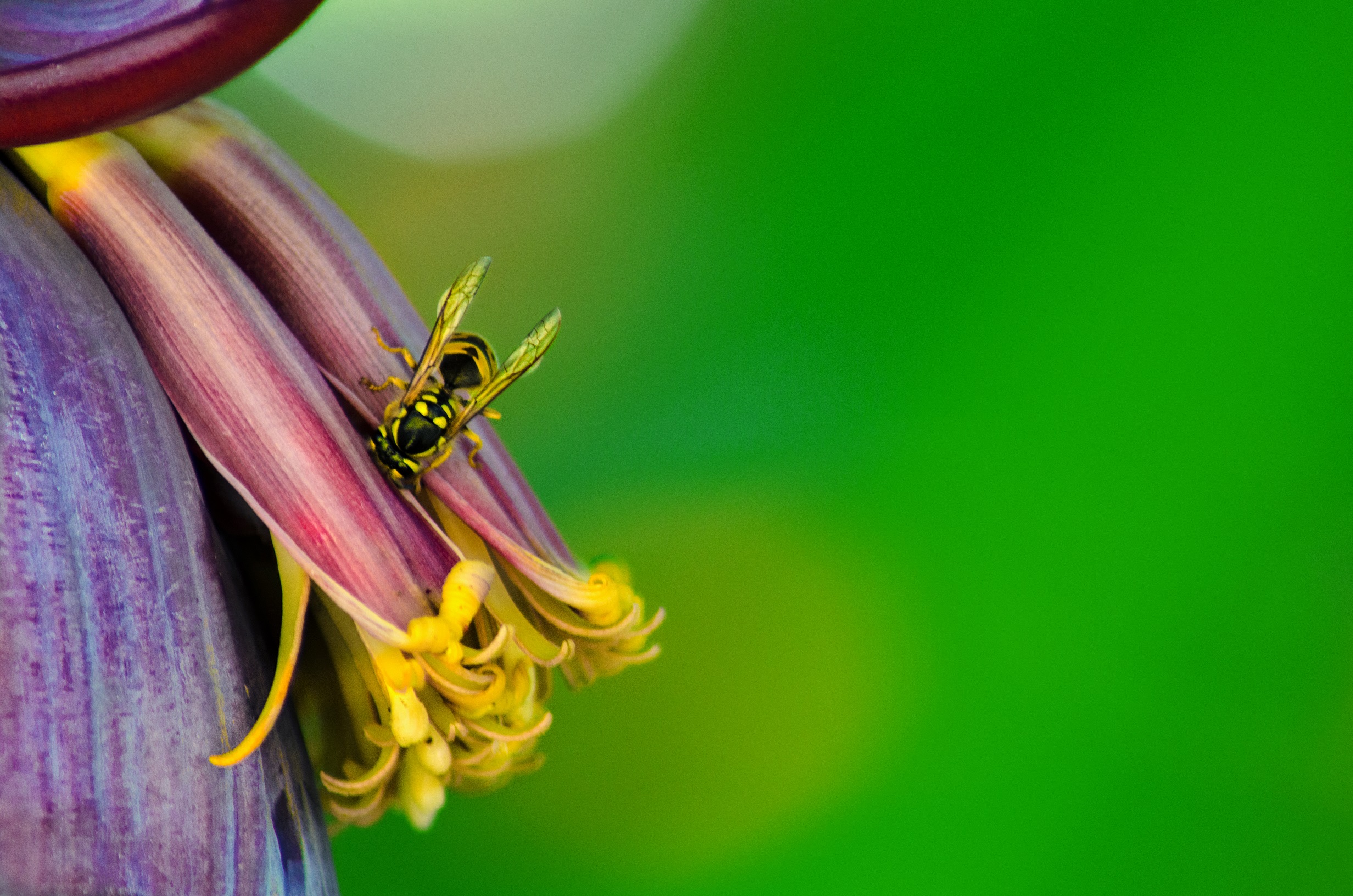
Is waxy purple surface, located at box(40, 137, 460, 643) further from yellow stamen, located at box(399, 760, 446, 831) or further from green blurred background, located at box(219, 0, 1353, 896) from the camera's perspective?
green blurred background, located at box(219, 0, 1353, 896)

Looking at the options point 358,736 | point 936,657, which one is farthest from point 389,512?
point 936,657

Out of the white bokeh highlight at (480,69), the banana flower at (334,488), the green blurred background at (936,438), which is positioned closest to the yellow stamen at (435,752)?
the banana flower at (334,488)

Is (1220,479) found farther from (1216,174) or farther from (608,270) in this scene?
(608,270)

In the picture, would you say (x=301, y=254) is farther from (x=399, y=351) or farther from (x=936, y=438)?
(x=936, y=438)

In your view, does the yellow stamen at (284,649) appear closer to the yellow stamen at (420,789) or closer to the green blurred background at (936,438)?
the yellow stamen at (420,789)

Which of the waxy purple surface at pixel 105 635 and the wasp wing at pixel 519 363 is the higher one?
the wasp wing at pixel 519 363

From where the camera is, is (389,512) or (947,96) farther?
(947,96)

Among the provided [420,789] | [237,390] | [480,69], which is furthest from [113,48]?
[480,69]

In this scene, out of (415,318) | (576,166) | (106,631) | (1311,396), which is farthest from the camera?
(576,166)
